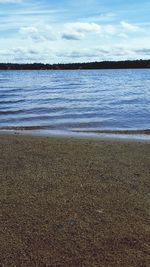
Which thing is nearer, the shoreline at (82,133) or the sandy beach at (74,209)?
the sandy beach at (74,209)

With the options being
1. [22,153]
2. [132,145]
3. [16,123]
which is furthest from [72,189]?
[16,123]

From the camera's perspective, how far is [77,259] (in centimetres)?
455

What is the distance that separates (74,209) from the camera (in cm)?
579

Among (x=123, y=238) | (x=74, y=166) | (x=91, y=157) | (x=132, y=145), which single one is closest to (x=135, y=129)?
(x=132, y=145)

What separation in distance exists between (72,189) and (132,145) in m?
4.32

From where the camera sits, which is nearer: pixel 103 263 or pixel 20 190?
pixel 103 263

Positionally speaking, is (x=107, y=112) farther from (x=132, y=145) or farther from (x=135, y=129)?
(x=132, y=145)

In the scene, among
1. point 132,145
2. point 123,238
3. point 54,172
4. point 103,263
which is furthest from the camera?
point 132,145

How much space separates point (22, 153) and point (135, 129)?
6.68 metres

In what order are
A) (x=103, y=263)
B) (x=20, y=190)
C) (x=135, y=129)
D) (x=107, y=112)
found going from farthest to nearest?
1. (x=107, y=112)
2. (x=135, y=129)
3. (x=20, y=190)
4. (x=103, y=263)

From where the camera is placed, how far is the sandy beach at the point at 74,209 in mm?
4637

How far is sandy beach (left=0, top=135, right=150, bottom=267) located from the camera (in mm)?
4637

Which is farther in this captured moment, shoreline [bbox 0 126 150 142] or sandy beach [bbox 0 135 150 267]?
shoreline [bbox 0 126 150 142]

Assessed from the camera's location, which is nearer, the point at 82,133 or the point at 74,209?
the point at 74,209
